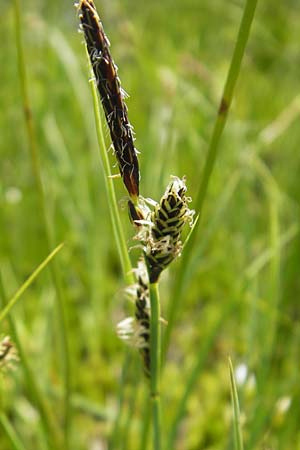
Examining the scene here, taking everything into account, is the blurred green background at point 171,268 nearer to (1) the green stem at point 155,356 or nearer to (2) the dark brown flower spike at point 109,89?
(1) the green stem at point 155,356

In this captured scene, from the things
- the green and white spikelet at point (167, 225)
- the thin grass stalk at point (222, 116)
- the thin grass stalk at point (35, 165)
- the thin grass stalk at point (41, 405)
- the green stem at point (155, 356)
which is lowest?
the green stem at point (155, 356)

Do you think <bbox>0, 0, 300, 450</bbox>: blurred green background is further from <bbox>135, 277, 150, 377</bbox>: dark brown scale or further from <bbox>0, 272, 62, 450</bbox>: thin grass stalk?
<bbox>135, 277, 150, 377</bbox>: dark brown scale

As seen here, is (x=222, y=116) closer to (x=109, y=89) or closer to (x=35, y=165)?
(x=109, y=89)

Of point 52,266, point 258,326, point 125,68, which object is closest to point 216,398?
point 258,326

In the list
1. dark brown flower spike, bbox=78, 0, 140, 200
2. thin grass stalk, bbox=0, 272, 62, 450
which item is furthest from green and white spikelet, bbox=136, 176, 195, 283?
thin grass stalk, bbox=0, 272, 62, 450

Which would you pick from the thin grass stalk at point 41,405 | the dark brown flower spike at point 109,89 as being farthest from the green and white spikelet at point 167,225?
the thin grass stalk at point 41,405

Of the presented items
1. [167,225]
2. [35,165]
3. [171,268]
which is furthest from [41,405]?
[171,268]
